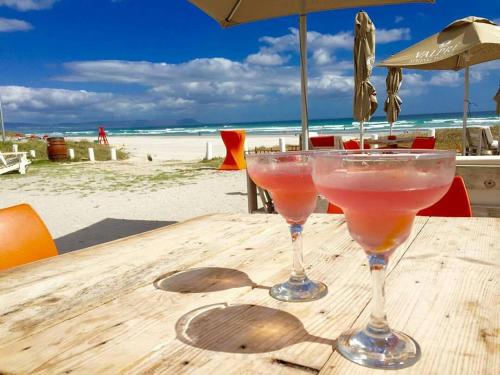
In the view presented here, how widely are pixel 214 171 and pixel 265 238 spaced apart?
34.2 feet

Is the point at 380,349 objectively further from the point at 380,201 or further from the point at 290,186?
the point at 290,186

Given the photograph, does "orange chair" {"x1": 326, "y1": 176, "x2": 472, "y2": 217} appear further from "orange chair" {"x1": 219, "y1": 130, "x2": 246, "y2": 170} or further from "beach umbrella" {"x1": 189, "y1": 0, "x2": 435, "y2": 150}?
"orange chair" {"x1": 219, "y1": 130, "x2": 246, "y2": 170}

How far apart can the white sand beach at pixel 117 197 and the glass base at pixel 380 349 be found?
4854 mm

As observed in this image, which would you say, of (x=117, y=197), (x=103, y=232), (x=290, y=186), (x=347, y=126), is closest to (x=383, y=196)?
(x=290, y=186)

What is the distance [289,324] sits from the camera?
80 cm

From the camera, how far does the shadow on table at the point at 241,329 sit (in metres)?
0.72

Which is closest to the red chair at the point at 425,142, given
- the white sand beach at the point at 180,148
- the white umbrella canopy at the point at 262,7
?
the white umbrella canopy at the point at 262,7

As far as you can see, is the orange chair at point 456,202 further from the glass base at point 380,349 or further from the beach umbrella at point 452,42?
the beach umbrella at point 452,42

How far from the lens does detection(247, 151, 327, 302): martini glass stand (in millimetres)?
919

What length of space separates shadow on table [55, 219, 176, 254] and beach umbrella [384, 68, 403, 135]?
23.5 feet

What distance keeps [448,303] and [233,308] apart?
47cm

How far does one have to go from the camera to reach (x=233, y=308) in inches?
34.7

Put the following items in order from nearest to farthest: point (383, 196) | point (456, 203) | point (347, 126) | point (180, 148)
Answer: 1. point (383, 196)
2. point (456, 203)
3. point (180, 148)
4. point (347, 126)

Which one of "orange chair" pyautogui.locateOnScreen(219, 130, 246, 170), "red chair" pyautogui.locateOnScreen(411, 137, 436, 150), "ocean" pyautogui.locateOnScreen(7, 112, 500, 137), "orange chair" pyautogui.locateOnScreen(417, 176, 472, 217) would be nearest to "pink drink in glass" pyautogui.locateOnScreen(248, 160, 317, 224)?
"orange chair" pyautogui.locateOnScreen(417, 176, 472, 217)
